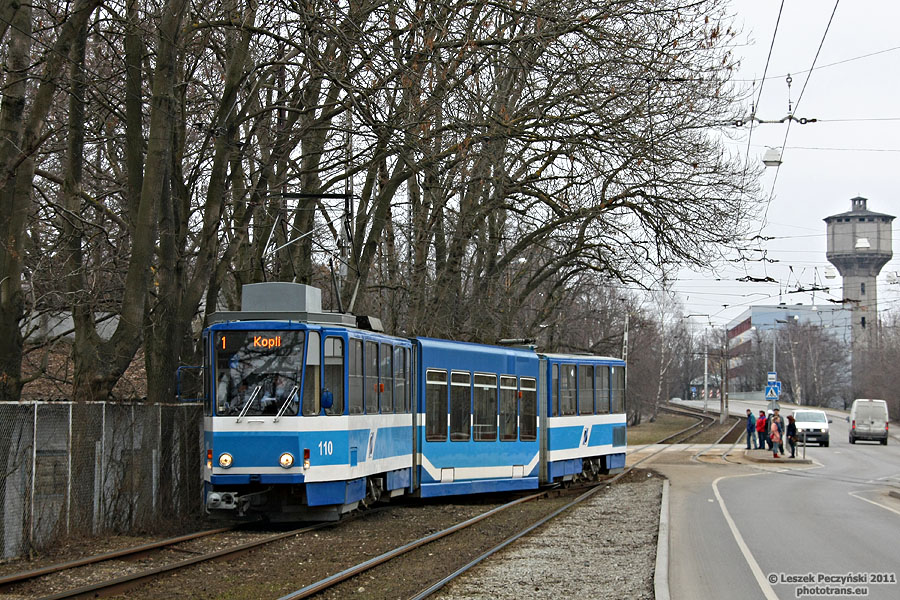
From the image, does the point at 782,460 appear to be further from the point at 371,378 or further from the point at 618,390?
the point at 371,378

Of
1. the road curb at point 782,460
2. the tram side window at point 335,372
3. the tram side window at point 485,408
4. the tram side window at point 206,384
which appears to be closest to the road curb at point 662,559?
the tram side window at point 485,408

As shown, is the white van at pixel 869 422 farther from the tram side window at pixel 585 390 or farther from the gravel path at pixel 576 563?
the gravel path at pixel 576 563

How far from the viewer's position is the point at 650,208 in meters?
26.4

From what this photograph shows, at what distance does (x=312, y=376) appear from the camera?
14.7m

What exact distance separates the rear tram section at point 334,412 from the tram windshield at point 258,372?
0.01 m

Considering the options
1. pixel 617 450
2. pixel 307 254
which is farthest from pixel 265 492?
pixel 617 450

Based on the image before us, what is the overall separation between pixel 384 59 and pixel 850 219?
420ft

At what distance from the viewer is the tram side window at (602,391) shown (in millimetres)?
25500

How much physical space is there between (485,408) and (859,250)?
115 metres

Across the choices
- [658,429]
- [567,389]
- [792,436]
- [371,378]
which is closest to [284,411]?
[371,378]

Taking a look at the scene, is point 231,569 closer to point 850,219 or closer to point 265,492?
point 265,492

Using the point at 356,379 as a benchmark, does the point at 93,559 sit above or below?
below

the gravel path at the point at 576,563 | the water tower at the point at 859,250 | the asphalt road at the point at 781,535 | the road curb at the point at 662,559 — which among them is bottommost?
the asphalt road at the point at 781,535

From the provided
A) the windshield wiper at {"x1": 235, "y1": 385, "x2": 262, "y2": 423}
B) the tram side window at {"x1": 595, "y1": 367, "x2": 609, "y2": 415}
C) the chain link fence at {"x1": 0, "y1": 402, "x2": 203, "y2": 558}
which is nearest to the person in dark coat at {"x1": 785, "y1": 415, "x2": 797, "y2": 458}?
the tram side window at {"x1": 595, "y1": 367, "x2": 609, "y2": 415}
